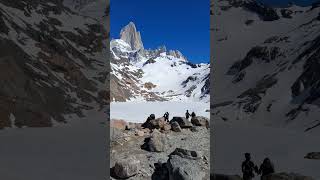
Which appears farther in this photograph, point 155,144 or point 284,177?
point 155,144

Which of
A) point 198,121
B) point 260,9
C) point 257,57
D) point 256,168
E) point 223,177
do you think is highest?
point 260,9

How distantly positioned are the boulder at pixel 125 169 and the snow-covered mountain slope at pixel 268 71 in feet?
81.6

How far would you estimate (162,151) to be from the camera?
24141mm

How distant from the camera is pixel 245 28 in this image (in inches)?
4818

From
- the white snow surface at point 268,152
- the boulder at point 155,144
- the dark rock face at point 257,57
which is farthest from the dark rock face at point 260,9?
the boulder at point 155,144

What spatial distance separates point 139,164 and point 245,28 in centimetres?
10791

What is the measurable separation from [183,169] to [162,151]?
204 inches

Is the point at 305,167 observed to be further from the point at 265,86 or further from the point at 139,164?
the point at 265,86

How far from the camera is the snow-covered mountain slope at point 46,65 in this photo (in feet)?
149

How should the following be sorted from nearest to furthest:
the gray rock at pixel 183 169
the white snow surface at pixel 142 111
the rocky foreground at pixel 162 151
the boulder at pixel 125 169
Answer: the gray rock at pixel 183 169
the rocky foreground at pixel 162 151
the boulder at pixel 125 169
the white snow surface at pixel 142 111

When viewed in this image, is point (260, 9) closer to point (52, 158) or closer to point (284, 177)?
point (52, 158)

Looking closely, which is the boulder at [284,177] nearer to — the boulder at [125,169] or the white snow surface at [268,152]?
Result: the white snow surface at [268,152]

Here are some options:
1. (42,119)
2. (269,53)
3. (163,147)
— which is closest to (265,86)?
(269,53)

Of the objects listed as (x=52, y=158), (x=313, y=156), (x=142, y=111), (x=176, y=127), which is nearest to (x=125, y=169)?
(x=52, y=158)
